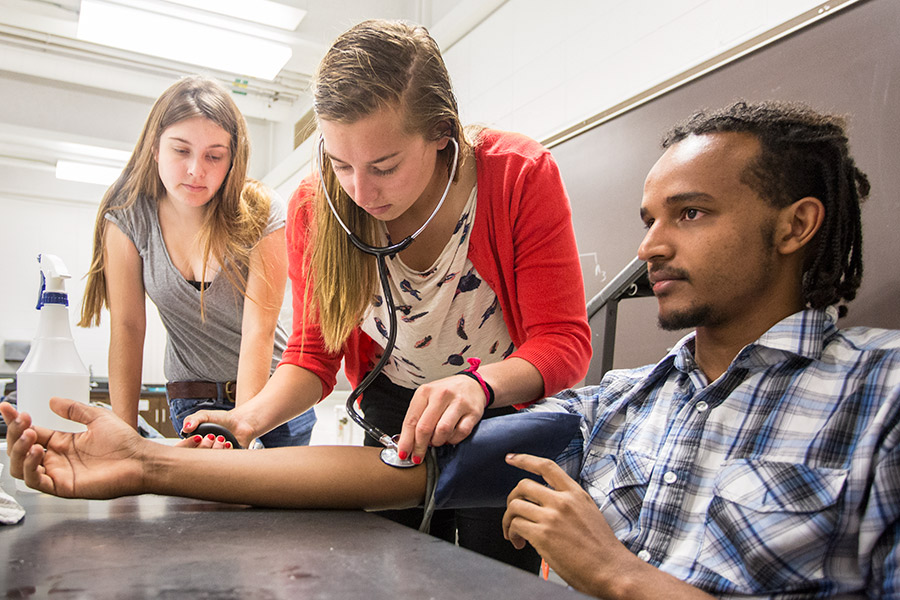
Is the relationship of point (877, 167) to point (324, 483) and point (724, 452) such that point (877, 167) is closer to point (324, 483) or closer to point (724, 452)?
point (724, 452)

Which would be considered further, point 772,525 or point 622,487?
point 622,487

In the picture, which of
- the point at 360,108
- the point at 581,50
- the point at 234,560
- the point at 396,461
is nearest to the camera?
the point at 234,560

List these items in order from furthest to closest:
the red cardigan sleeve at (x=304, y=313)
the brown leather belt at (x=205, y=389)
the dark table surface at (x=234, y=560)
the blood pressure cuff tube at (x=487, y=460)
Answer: the brown leather belt at (x=205, y=389)
the red cardigan sleeve at (x=304, y=313)
the blood pressure cuff tube at (x=487, y=460)
the dark table surface at (x=234, y=560)

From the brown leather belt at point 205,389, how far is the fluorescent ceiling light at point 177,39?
2.70m

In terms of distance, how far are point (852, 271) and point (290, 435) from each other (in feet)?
4.11

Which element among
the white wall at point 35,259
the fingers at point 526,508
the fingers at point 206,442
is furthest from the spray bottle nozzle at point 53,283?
the white wall at point 35,259

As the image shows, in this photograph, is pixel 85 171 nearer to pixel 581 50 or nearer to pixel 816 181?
pixel 581 50

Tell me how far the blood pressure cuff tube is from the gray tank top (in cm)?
92

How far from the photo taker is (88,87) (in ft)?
20.2

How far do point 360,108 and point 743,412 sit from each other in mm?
715

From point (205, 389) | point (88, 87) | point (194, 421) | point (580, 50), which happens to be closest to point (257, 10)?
point (580, 50)

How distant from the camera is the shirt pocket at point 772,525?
0.79 m

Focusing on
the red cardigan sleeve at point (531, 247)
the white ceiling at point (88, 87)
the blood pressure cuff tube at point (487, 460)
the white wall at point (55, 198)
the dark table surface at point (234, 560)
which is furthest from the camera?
the white wall at point (55, 198)

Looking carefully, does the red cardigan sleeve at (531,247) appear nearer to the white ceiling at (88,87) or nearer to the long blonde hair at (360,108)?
the long blonde hair at (360,108)
